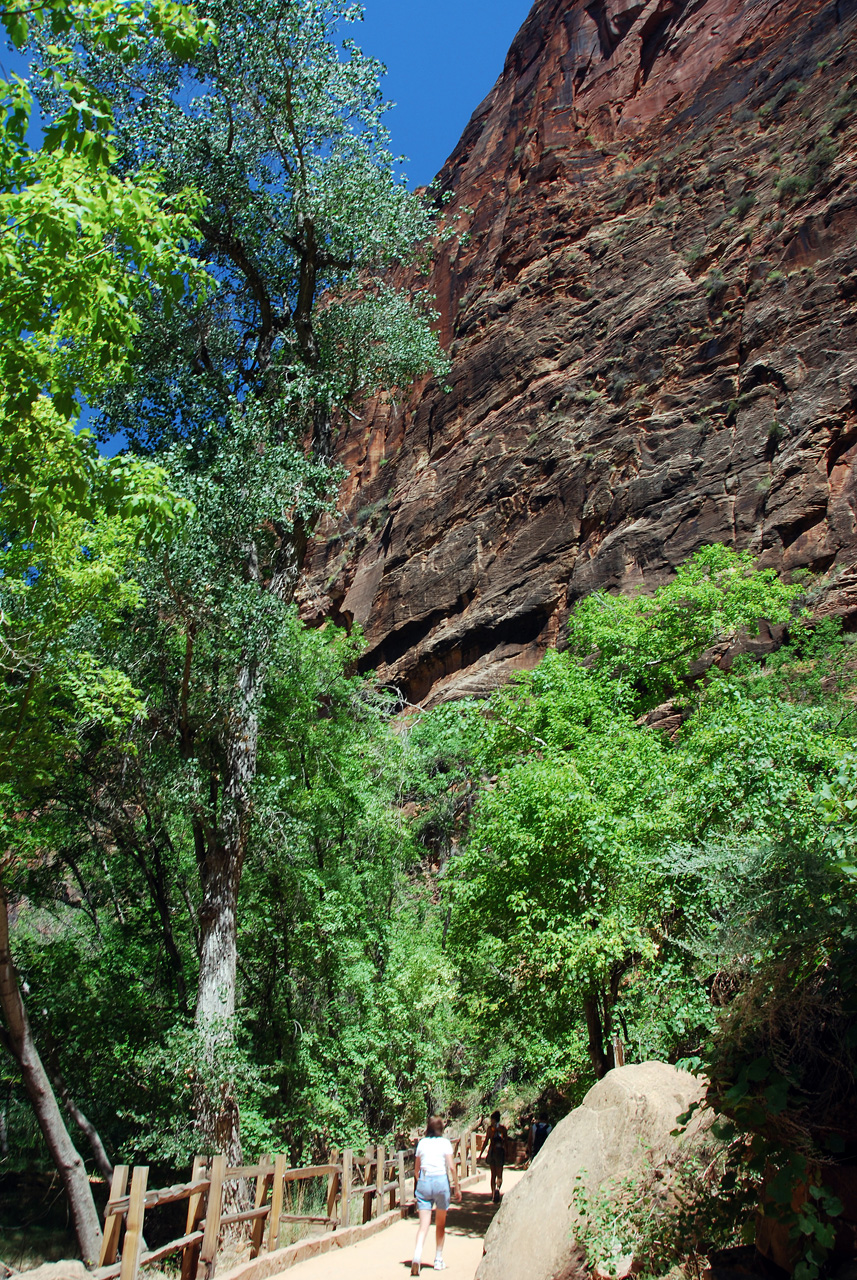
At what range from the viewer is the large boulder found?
6406 mm

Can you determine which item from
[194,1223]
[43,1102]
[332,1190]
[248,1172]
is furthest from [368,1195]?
[194,1223]

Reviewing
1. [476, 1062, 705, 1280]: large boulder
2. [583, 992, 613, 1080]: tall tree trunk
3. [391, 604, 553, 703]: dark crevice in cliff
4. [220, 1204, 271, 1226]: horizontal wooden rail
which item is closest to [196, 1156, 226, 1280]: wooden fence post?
[220, 1204, 271, 1226]: horizontal wooden rail

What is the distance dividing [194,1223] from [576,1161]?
353cm

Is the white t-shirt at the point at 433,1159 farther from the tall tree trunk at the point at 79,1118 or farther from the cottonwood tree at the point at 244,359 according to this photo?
the tall tree trunk at the point at 79,1118

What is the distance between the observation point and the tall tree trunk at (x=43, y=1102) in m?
10.5

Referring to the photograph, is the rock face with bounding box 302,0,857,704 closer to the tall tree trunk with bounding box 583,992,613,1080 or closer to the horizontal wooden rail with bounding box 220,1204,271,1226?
the tall tree trunk with bounding box 583,992,613,1080

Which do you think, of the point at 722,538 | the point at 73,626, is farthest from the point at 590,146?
the point at 73,626

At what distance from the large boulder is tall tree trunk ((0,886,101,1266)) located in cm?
633

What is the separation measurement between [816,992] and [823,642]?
62.2 feet

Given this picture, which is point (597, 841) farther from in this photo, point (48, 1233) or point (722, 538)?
point (722, 538)

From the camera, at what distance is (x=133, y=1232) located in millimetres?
6070

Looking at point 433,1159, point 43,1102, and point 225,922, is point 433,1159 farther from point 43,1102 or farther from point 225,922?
point 43,1102

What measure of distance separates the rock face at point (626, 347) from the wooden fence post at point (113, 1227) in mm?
22269

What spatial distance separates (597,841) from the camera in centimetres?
1118
